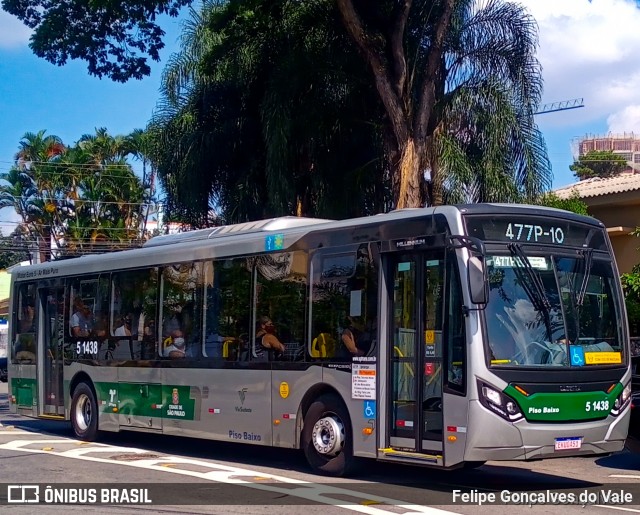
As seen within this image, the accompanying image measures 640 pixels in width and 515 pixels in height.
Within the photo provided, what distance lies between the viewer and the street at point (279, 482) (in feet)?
32.4

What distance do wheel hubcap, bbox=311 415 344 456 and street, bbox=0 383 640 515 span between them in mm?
357

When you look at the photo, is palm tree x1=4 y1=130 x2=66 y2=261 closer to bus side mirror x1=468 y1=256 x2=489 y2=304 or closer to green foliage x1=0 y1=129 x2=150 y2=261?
green foliage x1=0 y1=129 x2=150 y2=261

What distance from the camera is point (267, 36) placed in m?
21.8

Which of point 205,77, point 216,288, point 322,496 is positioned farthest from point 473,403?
point 205,77

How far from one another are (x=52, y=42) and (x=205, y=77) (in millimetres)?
5381

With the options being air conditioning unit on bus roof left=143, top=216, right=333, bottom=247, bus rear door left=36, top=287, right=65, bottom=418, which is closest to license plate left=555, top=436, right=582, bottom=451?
air conditioning unit on bus roof left=143, top=216, right=333, bottom=247

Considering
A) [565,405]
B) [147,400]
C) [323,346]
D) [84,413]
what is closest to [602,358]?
[565,405]

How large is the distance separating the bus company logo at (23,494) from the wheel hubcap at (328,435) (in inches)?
132

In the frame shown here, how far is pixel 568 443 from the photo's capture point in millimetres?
10352

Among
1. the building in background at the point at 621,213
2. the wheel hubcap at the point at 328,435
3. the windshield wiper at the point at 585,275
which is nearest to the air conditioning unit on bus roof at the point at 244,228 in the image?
the wheel hubcap at the point at 328,435

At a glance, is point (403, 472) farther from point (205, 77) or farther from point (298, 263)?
point (205, 77)

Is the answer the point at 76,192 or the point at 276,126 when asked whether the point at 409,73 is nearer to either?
the point at 276,126

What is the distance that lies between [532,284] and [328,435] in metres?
3.23

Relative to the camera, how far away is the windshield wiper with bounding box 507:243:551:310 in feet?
34.4
